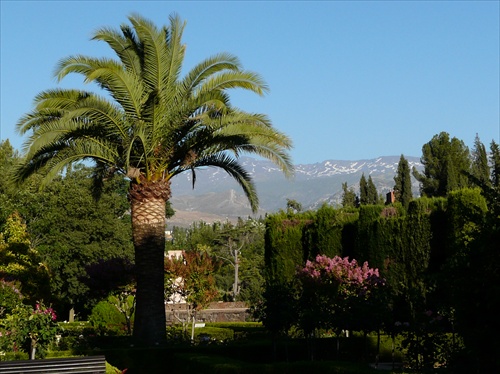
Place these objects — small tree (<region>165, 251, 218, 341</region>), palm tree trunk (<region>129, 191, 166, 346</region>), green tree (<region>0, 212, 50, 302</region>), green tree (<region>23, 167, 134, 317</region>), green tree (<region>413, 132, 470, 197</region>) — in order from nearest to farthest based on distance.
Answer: palm tree trunk (<region>129, 191, 166, 346</region>)
small tree (<region>165, 251, 218, 341</region>)
green tree (<region>0, 212, 50, 302</region>)
green tree (<region>23, 167, 134, 317</region>)
green tree (<region>413, 132, 470, 197</region>)

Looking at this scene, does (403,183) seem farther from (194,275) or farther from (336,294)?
(336,294)

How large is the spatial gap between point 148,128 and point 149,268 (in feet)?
12.2

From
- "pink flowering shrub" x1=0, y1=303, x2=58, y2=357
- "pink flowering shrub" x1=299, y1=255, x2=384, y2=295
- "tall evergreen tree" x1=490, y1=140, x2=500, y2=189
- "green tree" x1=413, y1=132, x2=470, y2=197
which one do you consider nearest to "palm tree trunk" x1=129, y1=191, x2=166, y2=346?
"pink flowering shrub" x1=0, y1=303, x2=58, y2=357

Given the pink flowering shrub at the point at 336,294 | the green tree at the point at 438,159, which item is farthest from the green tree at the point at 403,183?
the pink flowering shrub at the point at 336,294

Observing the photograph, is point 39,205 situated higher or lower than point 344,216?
higher

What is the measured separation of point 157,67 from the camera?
67.6 feet

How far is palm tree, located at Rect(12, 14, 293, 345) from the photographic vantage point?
2014 cm

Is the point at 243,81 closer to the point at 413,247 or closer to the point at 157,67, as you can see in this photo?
the point at 157,67

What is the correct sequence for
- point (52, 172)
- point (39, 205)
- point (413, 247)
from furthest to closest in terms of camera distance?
point (39, 205) → point (413, 247) → point (52, 172)

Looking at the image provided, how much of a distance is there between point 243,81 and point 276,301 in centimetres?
619

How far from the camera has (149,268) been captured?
2022 cm

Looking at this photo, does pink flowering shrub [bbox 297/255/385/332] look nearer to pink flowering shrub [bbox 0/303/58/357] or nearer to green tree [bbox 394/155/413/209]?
pink flowering shrub [bbox 0/303/58/357]

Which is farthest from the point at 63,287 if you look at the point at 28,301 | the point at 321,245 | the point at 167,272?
the point at 321,245

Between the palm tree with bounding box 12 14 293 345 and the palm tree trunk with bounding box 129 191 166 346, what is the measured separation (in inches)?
1.0
